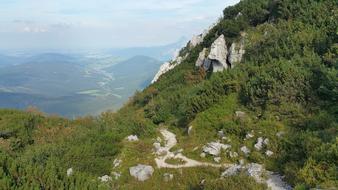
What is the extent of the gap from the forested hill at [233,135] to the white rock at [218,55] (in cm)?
279

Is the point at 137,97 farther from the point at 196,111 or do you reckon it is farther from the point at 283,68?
the point at 283,68

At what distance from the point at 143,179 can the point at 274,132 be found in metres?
7.07

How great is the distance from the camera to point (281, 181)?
50.2 ft

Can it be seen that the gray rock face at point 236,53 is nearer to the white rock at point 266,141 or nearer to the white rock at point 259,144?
the white rock at point 259,144

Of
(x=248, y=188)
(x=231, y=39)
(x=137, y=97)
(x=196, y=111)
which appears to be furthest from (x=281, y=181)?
(x=137, y=97)

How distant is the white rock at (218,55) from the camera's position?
37.8m

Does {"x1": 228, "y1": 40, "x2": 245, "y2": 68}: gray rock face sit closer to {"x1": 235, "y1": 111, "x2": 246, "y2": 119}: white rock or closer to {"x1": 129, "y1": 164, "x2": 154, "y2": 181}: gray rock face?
{"x1": 235, "y1": 111, "x2": 246, "y2": 119}: white rock

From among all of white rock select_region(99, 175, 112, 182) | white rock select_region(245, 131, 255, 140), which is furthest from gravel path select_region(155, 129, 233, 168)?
white rock select_region(99, 175, 112, 182)

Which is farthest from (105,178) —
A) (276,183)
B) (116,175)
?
(276,183)

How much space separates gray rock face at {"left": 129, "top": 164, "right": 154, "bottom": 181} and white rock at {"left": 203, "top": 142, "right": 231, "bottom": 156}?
3.11 meters

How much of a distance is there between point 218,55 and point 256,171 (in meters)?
23.8

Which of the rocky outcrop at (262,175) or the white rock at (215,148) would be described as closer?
the rocky outcrop at (262,175)

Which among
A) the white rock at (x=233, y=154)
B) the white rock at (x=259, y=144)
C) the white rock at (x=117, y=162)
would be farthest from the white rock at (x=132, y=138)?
the white rock at (x=259, y=144)

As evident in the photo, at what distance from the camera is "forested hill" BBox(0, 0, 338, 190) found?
1421 centimetres
